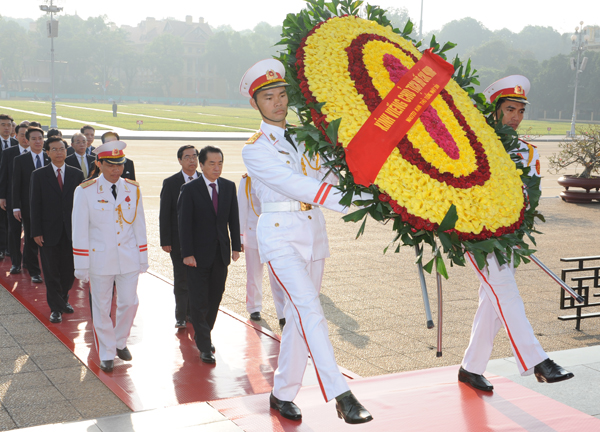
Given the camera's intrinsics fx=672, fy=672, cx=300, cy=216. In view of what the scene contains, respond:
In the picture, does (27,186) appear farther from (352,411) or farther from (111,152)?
(352,411)

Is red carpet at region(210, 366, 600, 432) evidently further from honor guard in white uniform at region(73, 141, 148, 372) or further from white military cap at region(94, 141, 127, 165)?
white military cap at region(94, 141, 127, 165)

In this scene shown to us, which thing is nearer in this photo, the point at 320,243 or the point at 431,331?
the point at 320,243

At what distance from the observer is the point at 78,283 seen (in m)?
8.59

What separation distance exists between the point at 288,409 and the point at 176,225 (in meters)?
3.05

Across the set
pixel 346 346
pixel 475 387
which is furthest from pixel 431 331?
pixel 475 387

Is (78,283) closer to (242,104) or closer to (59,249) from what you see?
(59,249)

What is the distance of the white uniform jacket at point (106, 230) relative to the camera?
5.55 m

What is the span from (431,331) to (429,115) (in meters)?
3.48

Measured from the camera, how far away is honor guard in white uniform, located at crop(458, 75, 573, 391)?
→ 4152mm

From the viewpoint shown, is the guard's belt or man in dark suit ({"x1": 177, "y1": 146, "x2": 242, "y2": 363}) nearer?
the guard's belt

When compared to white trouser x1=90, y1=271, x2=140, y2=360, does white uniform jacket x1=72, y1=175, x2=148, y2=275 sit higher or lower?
higher

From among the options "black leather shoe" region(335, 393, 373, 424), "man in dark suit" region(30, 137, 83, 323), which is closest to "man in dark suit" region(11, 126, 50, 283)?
"man in dark suit" region(30, 137, 83, 323)

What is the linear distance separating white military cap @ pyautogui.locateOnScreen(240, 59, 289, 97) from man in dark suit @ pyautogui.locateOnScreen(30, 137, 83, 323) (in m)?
4.01

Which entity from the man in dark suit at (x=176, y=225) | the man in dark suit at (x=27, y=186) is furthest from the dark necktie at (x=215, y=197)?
the man in dark suit at (x=27, y=186)
